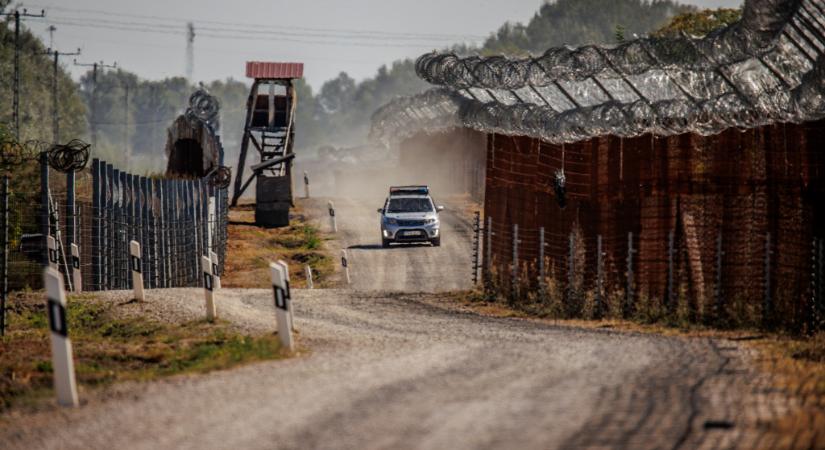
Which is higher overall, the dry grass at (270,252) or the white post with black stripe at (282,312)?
the white post with black stripe at (282,312)

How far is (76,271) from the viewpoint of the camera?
24.7 m

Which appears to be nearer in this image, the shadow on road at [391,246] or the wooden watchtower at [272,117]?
the shadow on road at [391,246]

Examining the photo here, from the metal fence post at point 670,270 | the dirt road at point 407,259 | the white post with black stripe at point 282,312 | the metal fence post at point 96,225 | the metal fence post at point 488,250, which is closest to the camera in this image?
the white post with black stripe at point 282,312

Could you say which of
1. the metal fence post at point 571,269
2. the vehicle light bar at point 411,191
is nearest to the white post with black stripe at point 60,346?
the metal fence post at point 571,269

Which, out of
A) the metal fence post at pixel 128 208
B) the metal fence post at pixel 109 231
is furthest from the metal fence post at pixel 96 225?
the metal fence post at pixel 128 208

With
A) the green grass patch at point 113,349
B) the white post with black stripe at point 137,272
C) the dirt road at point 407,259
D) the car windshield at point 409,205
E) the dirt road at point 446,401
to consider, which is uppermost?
the car windshield at point 409,205

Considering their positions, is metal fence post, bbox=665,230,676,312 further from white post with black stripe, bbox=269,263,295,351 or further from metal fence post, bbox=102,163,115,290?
metal fence post, bbox=102,163,115,290

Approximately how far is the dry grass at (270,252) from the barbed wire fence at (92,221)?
4.95 meters

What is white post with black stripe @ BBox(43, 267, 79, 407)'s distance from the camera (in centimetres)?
1142

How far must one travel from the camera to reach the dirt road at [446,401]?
9.47 metres

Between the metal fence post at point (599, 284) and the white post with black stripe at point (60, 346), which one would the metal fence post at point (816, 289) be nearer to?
the metal fence post at point (599, 284)

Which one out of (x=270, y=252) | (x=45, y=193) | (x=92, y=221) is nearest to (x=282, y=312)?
(x=45, y=193)

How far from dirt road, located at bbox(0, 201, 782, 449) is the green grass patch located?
725mm

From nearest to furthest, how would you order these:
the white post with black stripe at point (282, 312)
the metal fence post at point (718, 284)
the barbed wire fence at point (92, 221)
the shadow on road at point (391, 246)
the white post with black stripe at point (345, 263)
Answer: the white post with black stripe at point (282, 312) < the metal fence post at point (718, 284) < the barbed wire fence at point (92, 221) < the white post with black stripe at point (345, 263) < the shadow on road at point (391, 246)
